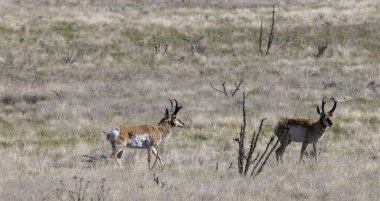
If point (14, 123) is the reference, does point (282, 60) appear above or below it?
above

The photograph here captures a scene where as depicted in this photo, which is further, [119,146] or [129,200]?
[119,146]

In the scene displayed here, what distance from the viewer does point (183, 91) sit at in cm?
2730

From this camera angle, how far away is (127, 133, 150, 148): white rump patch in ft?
49.4

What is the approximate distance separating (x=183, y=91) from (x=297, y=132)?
11760 mm

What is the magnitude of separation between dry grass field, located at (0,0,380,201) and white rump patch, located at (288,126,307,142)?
0.52 metres

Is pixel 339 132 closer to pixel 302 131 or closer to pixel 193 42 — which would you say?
pixel 302 131

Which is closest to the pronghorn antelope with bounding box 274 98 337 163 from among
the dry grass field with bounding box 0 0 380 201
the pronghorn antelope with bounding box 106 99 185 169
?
the dry grass field with bounding box 0 0 380 201

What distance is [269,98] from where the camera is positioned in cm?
2562

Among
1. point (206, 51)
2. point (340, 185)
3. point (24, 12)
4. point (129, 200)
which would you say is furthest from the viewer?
point (24, 12)

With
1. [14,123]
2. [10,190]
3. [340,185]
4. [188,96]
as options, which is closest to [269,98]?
[188,96]

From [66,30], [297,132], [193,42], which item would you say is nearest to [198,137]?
[297,132]

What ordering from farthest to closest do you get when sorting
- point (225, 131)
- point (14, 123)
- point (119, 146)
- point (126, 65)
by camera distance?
point (126, 65) < point (14, 123) < point (225, 131) < point (119, 146)

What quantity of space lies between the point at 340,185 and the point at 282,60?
77.1 feet

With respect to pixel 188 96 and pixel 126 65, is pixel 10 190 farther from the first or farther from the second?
pixel 126 65
